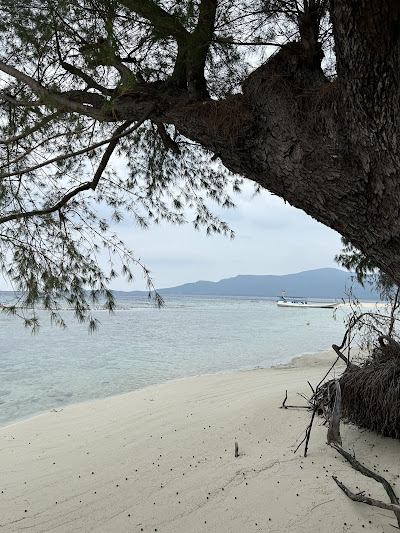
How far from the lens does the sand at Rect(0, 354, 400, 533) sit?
8.05 feet

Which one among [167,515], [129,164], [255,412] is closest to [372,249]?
[167,515]

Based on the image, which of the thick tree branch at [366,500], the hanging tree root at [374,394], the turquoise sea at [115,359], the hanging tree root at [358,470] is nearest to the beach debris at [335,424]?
the hanging tree root at [358,470]

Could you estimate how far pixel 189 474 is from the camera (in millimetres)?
3131

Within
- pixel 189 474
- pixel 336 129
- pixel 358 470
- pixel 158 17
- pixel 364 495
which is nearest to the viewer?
pixel 336 129

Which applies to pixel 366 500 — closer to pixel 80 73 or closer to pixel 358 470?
pixel 358 470

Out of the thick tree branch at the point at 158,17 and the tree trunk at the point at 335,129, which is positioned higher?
the thick tree branch at the point at 158,17

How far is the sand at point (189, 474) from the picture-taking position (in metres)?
2.46

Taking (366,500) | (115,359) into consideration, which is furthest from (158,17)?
(115,359)

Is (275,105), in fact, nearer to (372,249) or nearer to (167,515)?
(372,249)

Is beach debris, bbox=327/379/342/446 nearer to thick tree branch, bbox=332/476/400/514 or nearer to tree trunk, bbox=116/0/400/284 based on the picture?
thick tree branch, bbox=332/476/400/514

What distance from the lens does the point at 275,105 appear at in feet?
5.44

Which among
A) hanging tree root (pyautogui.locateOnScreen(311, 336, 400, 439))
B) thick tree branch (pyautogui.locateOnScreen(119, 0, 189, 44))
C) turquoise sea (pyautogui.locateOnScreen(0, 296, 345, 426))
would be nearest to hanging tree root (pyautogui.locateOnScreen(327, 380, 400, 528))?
hanging tree root (pyautogui.locateOnScreen(311, 336, 400, 439))

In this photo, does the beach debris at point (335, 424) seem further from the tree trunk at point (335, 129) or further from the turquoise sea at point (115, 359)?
the turquoise sea at point (115, 359)

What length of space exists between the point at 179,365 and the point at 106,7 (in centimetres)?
970
